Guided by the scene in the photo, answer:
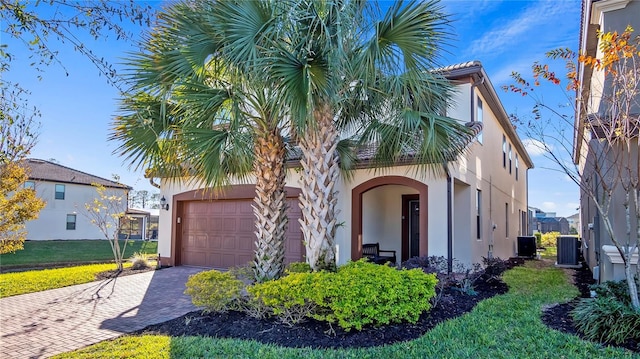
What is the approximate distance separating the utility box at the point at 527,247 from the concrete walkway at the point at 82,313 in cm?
1583

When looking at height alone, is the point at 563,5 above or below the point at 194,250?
above

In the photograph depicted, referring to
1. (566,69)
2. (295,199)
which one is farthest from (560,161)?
(295,199)

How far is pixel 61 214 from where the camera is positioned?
32875mm

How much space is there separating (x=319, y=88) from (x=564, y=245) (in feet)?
45.5

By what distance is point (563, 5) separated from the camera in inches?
386

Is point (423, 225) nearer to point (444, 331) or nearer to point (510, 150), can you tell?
point (444, 331)

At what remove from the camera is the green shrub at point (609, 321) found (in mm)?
5527

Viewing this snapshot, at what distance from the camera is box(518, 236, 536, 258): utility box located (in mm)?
19156

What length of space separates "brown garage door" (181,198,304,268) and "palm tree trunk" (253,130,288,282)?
4590 millimetres

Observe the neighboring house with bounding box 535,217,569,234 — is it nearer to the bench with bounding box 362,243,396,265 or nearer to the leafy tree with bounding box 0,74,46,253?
the bench with bounding box 362,243,396,265

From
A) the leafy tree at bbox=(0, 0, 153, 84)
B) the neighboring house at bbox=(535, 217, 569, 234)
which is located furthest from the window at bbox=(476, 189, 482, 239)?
the neighboring house at bbox=(535, 217, 569, 234)

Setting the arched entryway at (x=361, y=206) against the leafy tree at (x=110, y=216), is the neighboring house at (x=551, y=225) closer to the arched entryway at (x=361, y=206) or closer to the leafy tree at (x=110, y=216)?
the arched entryway at (x=361, y=206)

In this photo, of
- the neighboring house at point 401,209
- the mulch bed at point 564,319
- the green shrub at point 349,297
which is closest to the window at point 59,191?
the neighboring house at point 401,209

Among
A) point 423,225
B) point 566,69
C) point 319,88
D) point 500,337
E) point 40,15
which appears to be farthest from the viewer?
point 423,225
